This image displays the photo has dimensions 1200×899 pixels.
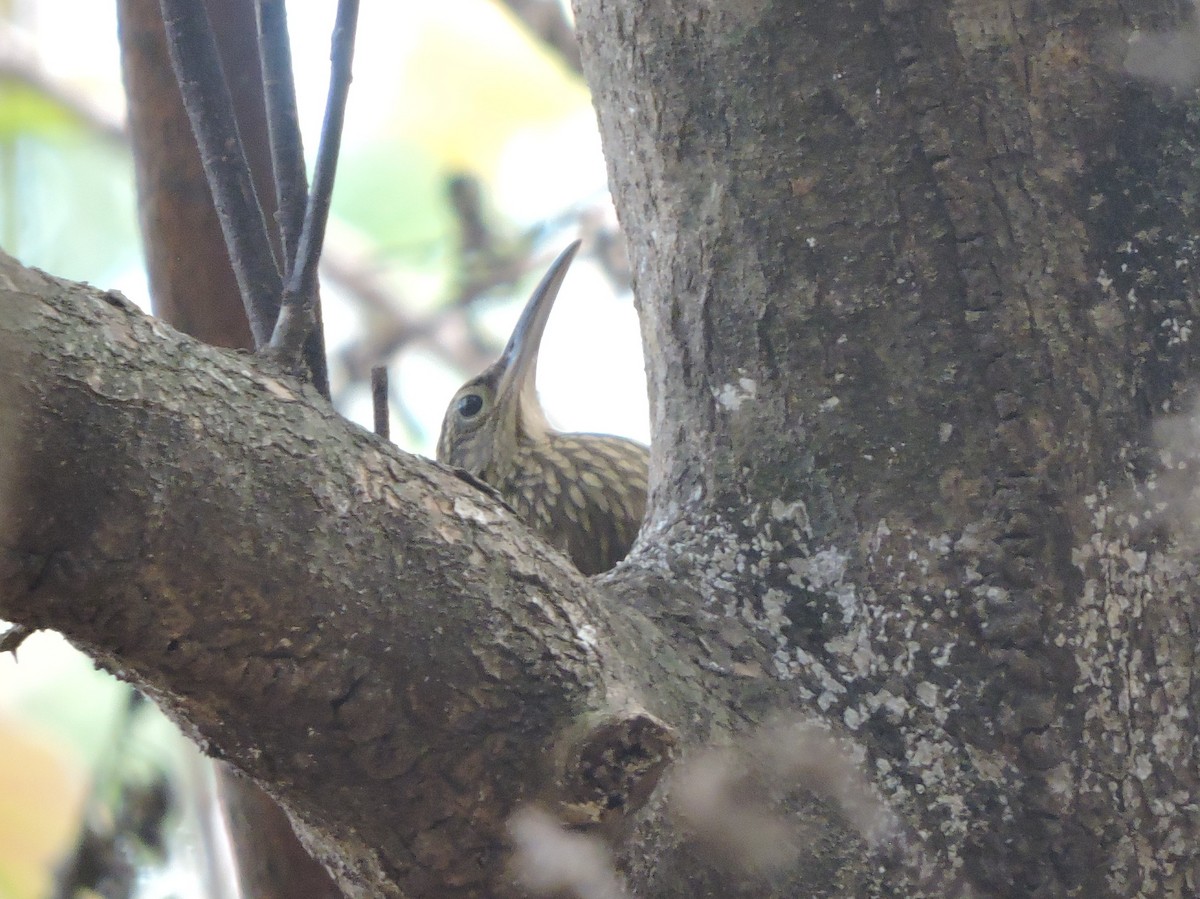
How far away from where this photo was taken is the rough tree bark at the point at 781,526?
2.85 feet

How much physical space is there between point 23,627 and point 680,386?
0.65 metres

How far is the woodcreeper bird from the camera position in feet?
7.96

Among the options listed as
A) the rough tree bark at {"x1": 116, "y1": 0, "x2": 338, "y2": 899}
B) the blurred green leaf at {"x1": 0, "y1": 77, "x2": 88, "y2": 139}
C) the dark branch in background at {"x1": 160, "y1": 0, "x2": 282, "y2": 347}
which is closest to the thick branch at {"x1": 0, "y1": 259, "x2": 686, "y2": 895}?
the dark branch in background at {"x1": 160, "y1": 0, "x2": 282, "y2": 347}

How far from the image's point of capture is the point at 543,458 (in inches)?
104

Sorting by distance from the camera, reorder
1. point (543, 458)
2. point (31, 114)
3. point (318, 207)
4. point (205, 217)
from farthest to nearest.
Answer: point (31, 114), point (543, 458), point (205, 217), point (318, 207)

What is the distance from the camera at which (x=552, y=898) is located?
3.19 ft

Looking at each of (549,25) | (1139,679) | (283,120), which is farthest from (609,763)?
(549,25)

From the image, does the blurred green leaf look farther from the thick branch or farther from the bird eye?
the thick branch

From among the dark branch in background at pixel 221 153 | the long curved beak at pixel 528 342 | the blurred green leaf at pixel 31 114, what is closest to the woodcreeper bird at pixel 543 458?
the long curved beak at pixel 528 342

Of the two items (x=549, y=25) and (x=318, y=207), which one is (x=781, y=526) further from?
(x=549, y=25)

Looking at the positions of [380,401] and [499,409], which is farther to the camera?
[499,409]

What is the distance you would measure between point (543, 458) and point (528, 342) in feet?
0.82

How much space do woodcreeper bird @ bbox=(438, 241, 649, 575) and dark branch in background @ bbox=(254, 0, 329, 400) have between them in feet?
4.03

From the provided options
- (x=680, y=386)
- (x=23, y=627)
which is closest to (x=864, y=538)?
(x=680, y=386)
